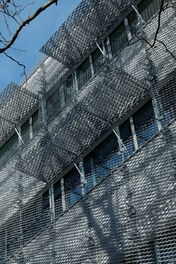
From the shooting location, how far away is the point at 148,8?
1015 cm

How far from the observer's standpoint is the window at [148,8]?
990cm

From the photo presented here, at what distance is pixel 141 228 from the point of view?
762 centimetres

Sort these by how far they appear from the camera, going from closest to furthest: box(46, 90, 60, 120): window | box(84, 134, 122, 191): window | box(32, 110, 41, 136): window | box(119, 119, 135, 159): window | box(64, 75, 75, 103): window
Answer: box(119, 119, 135, 159): window
box(84, 134, 122, 191): window
box(64, 75, 75, 103): window
box(46, 90, 60, 120): window
box(32, 110, 41, 136): window

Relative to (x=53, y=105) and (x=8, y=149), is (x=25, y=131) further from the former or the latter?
(x=53, y=105)

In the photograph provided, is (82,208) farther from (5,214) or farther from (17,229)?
(5,214)

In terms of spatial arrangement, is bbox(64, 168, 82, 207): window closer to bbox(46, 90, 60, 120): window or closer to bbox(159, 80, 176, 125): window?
bbox(46, 90, 60, 120): window

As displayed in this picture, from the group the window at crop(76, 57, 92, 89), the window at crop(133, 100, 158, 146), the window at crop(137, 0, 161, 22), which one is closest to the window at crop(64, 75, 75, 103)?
the window at crop(76, 57, 92, 89)

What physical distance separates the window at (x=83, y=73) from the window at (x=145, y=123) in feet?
7.75

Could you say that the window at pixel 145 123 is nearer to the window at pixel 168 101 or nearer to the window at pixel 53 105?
the window at pixel 168 101

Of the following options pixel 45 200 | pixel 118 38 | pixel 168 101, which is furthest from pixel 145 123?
pixel 45 200

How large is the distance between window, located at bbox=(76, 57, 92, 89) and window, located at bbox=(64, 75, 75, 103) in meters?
0.21

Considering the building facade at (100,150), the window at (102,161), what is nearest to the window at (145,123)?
the building facade at (100,150)

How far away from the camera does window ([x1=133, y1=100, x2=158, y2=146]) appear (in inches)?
341

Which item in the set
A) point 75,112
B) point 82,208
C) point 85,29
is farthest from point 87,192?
point 85,29
